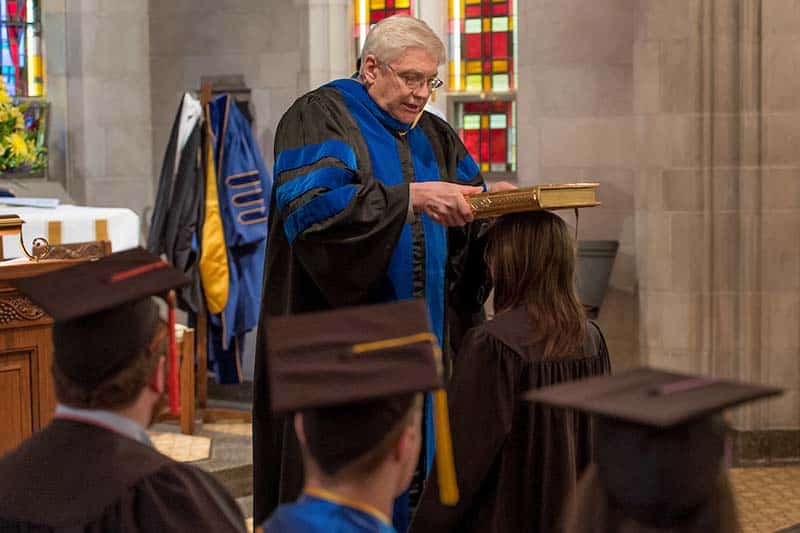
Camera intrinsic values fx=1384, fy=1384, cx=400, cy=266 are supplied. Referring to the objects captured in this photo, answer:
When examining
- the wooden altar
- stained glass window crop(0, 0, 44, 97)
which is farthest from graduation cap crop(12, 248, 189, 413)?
stained glass window crop(0, 0, 44, 97)

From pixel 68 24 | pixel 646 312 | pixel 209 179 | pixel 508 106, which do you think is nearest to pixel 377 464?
pixel 646 312

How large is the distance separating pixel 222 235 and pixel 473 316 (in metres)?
3.64

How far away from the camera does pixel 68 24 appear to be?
29.6 ft

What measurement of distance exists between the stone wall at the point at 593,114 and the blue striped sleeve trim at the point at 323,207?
13.0ft

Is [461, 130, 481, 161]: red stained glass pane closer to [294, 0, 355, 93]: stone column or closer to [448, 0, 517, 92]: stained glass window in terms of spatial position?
[448, 0, 517, 92]: stained glass window

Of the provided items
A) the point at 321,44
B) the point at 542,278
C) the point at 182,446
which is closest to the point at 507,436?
the point at 542,278

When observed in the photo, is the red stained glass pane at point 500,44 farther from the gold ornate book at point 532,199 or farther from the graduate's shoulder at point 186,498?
the graduate's shoulder at point 186,498

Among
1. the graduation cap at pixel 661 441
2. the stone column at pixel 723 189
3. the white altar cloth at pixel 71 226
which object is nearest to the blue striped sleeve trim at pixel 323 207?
the graduation cap at pixel 661 441

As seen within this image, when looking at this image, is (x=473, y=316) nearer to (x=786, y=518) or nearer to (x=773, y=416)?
(x=786, y=518)

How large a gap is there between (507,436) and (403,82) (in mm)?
1270

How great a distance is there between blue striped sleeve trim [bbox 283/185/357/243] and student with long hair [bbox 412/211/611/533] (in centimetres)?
60

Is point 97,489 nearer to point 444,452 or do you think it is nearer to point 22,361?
point 444,452

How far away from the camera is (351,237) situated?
165 inches

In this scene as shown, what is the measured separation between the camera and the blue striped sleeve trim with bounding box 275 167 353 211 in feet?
13.8
